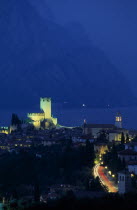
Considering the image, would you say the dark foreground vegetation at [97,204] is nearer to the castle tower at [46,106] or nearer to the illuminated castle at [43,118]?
the illuminated castle at [43,118]

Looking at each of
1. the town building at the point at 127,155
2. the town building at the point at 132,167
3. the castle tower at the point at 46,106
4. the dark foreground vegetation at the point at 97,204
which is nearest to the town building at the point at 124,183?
the town building at the point at 132,167

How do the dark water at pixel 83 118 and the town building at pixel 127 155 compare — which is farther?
the dark water at pixel 83 118

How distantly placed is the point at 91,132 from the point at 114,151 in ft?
37.5

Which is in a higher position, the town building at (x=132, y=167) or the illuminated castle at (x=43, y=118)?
the illuminated castle at (x=43, y=118)

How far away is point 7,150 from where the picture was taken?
32.5 m

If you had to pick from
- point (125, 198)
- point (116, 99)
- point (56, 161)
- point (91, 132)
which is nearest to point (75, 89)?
point (116, 99)

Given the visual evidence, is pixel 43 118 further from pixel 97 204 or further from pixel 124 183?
pixel 97 204

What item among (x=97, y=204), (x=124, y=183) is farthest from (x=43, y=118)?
(x=97, y=204)

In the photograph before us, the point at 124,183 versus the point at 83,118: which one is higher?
the point at 83,118

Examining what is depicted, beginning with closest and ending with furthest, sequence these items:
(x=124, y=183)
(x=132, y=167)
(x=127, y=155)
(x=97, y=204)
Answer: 1. (x=97, y=204)
2. (x=124, y=183)
3. (x=132, y=167)
4. (x=127, y=155)

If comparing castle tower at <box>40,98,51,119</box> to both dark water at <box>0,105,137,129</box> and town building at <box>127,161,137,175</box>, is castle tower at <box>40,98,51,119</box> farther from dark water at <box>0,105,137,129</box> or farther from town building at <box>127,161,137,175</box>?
town building at <box>127,161,137,175</box>

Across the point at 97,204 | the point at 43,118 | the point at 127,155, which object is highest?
the point at 43,118

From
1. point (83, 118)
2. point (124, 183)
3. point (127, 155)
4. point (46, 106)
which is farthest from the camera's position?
point (83, 118)

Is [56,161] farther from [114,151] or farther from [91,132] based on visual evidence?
[91,132]
